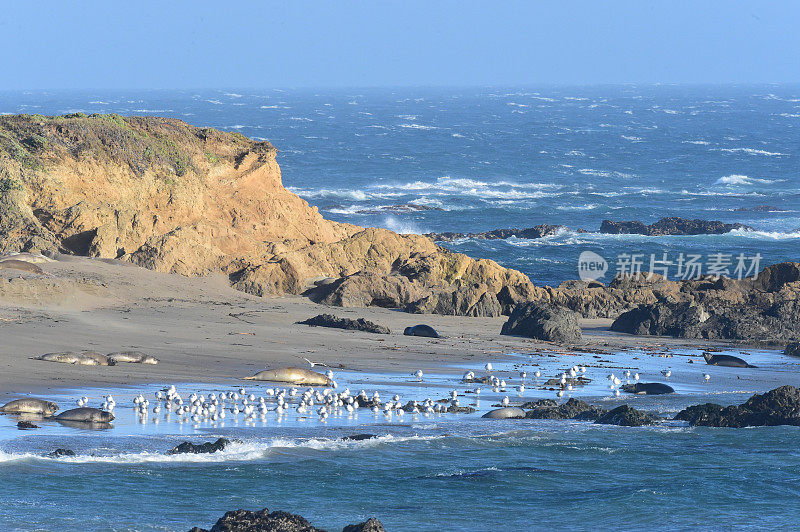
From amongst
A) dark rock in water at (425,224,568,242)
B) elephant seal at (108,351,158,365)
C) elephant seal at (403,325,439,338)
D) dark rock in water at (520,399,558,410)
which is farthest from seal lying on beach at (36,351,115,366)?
dark rock in water at (425,224,568,242)

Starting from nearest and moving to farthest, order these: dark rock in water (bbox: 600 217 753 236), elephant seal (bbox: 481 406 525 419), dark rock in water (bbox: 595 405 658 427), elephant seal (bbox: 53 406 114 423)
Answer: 1. elephant seal (bbox: 53 406 114 423)
2. dark rock in water (bbox: 595 405 658 427)
3. elephant seal (bbox: 481 406 525 419)
4. dark rock in water (bbox: 600 217 753 236)

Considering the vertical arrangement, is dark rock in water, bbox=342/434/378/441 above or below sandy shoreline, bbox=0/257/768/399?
above

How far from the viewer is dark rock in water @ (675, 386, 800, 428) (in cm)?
1452

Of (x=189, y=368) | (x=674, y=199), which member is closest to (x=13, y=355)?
(x=189, y=368)

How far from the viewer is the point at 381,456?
12.4 m

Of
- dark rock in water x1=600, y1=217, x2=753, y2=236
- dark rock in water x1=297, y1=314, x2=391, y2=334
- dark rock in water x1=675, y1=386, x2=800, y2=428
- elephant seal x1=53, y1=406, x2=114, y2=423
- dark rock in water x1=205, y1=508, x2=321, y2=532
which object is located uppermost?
dark rock in water x1=205, y1=508, x2=321, y2=532

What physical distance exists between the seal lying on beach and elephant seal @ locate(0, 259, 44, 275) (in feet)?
17.6

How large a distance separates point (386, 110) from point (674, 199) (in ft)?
344

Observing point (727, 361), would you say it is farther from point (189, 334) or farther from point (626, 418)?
point (189, 334)

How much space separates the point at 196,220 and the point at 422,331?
826 cm

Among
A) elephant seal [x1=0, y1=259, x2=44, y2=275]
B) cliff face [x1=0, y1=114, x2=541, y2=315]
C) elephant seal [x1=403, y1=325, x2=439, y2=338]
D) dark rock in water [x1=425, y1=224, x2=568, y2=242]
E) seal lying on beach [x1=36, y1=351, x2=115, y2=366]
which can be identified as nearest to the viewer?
seal lying on beach [x1=36, y1=351, x2=115, y2=366]

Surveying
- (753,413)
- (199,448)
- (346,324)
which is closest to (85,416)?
(199,448)

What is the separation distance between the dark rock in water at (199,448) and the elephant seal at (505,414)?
13.2 feet

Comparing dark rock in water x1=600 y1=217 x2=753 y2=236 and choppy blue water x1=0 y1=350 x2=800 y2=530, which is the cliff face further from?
dark rock in water x1=600 y1=217 x2=753 y2=236
